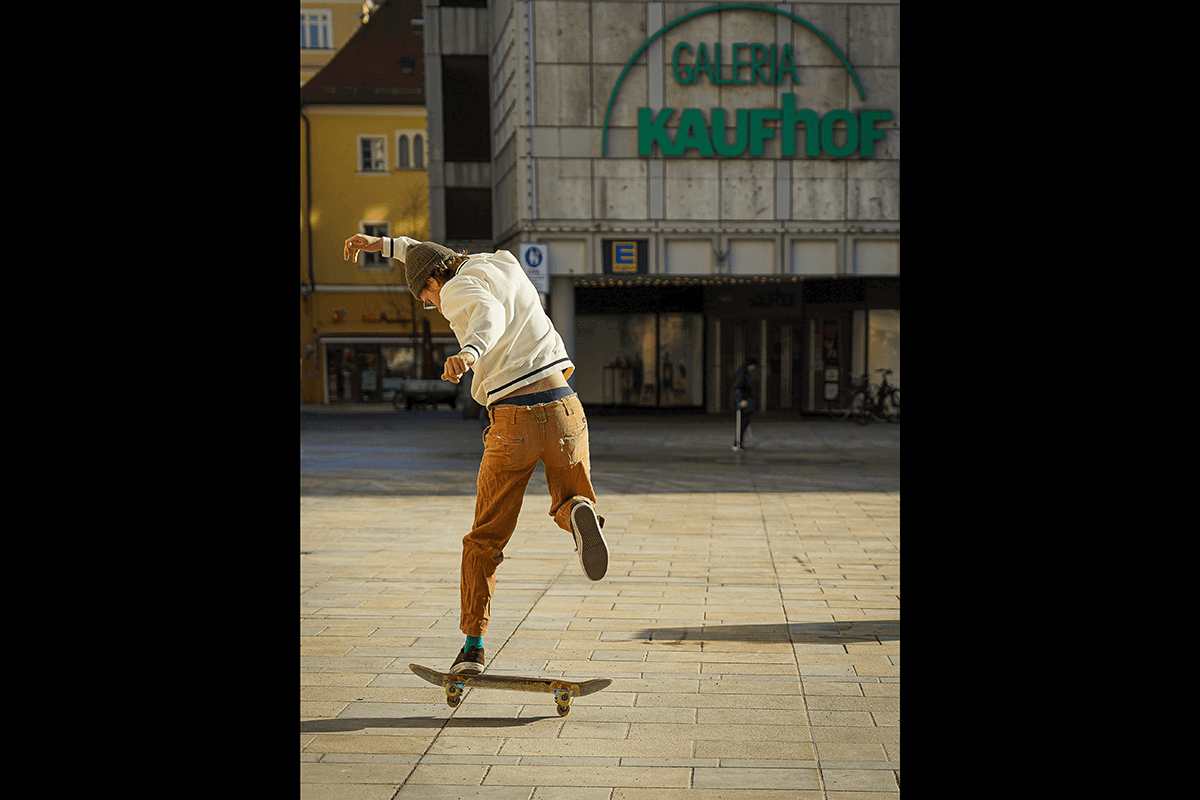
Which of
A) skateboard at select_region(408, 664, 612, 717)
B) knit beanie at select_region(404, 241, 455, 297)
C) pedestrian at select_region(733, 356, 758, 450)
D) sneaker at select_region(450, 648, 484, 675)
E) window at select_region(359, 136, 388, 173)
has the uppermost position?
window at select_region(359, 136, 388, 173)

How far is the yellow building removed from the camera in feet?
135

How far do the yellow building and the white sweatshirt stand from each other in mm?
36911

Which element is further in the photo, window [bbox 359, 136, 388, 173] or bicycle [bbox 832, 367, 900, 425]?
window [bbox 359, 136, 388, 173]

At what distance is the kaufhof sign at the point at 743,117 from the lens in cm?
2308

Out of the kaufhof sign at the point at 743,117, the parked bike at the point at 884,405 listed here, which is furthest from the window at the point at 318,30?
the parked bike at the point at 884,405

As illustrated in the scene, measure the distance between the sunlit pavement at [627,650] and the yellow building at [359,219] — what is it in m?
30.1

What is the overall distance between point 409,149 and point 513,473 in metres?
39.0

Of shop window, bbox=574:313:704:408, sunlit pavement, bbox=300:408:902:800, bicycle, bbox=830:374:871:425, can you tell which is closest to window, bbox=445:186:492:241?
shop window, bbox=574:313:704:408

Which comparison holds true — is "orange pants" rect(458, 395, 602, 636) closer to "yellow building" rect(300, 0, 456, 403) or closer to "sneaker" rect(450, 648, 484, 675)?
"sneaker" rect(450, 648, 484, 675)
